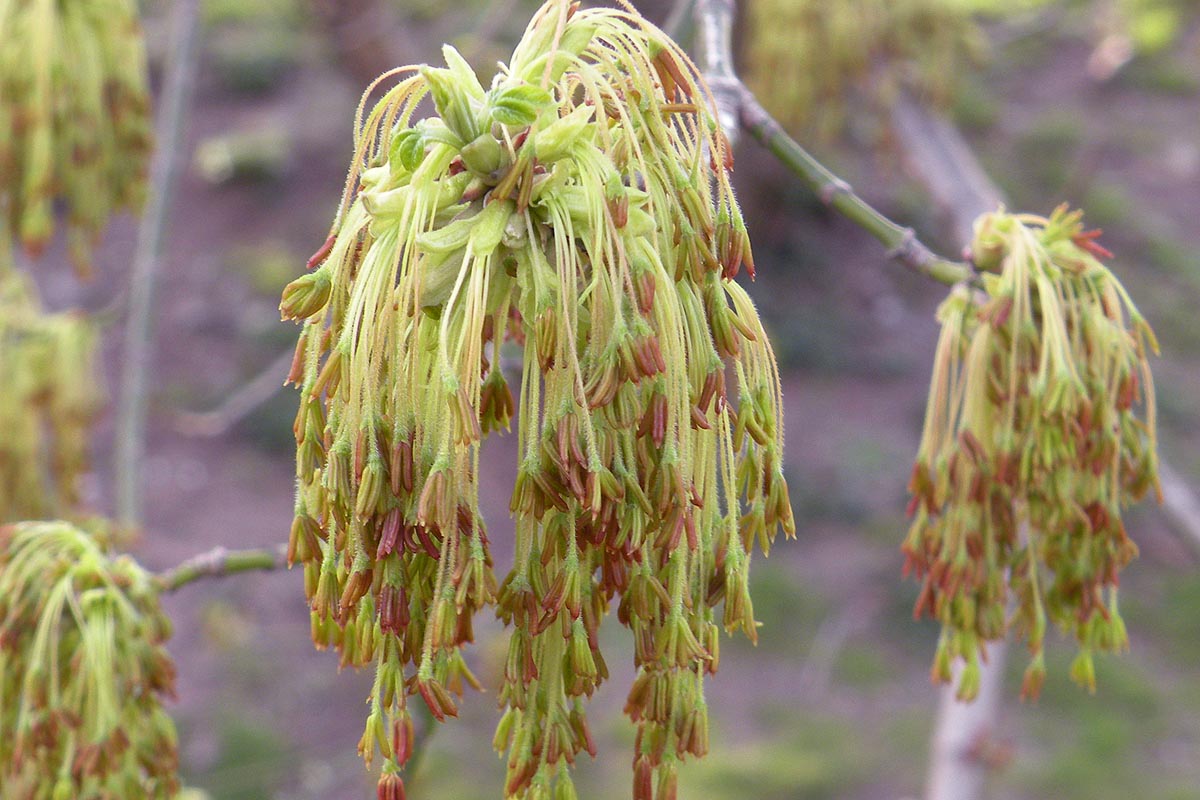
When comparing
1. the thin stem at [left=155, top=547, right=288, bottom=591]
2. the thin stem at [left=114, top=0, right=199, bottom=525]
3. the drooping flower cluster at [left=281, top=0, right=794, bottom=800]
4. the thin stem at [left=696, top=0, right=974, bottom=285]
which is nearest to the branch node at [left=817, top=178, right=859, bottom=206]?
the thin stem at [left=696, top=0, right=974, bottom=285]

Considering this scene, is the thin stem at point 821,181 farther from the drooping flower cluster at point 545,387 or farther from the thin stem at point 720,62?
the drooping flower cluster at point 545,387

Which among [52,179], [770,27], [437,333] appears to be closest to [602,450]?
[437,333]

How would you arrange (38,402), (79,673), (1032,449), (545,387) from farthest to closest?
1. (38,402)
2. (79,673)
3. (1032,449)
4. (545,387)

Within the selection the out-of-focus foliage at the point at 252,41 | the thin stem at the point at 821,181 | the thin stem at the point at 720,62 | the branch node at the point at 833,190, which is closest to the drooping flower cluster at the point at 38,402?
the thin stem at the point at 720,62

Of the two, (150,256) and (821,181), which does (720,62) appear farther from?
(150,256)

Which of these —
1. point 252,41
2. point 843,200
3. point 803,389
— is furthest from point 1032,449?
point 252,41

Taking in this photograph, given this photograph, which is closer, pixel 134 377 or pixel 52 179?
pixel 52 179

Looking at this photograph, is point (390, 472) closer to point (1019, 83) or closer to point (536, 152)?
point (536, 152)
